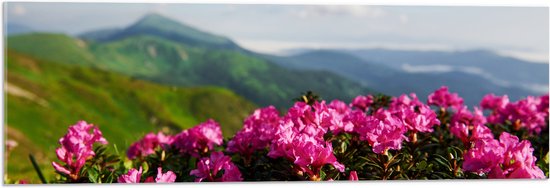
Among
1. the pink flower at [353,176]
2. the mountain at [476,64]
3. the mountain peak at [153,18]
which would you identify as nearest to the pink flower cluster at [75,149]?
the pink flower at [353,176]

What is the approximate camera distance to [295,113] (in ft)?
9.73

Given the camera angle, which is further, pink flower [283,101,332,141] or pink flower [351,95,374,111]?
pink flower [351,95,374,111]

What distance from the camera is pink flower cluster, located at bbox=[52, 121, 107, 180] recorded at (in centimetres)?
299

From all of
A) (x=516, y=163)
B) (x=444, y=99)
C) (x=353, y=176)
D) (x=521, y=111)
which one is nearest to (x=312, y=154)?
(x=353, y=176)

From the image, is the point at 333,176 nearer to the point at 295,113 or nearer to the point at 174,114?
Result: the point at 295,113

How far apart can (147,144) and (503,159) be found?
1.94 meters

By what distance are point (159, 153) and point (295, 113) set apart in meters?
0.85

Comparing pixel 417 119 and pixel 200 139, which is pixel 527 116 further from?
pixel 200 139

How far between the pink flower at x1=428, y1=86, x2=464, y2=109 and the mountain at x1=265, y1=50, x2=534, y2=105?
5.04 feet

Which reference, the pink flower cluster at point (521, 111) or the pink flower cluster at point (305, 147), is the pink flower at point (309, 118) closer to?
the pink flower cluster at point (305, 147)

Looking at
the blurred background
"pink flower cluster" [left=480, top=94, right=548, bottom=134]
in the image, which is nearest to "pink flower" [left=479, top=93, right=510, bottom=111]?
"pink flower cluster" [left=480, top=94, right=548, bottom=134]

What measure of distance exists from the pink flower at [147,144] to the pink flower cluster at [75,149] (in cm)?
49

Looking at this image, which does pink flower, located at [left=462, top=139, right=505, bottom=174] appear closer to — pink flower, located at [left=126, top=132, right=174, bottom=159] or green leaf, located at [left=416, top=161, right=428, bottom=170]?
green leaf, located at [left=416, top=161, right=428, bottom=170]

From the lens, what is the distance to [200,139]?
3.30 meters
